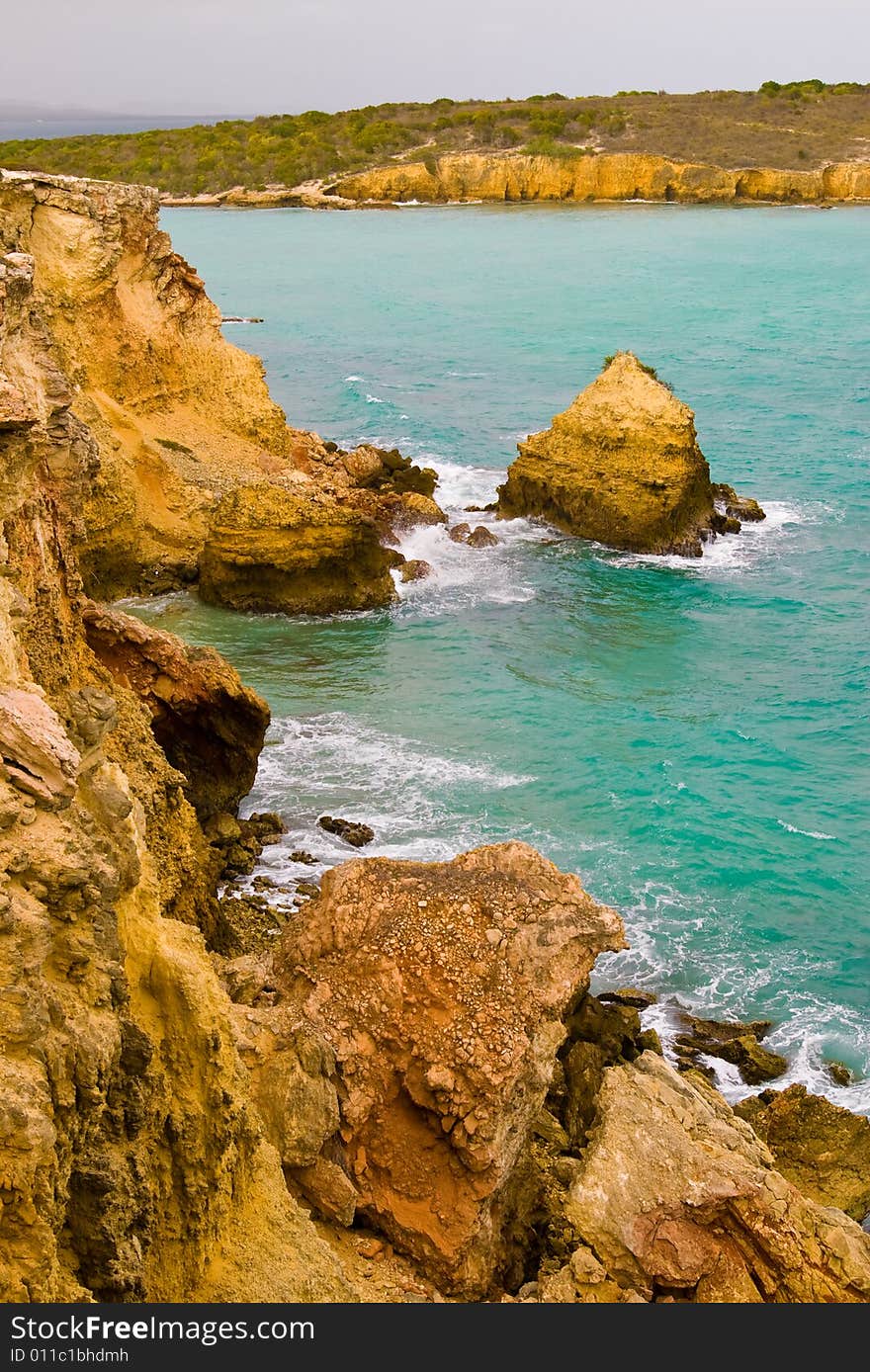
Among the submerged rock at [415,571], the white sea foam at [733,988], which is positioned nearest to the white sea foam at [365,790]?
the white sea foam at [733,988]

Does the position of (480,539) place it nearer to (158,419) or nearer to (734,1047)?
(158,419)

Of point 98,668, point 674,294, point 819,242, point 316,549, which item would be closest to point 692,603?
point 316,549

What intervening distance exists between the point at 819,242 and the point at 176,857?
86553 millimetres

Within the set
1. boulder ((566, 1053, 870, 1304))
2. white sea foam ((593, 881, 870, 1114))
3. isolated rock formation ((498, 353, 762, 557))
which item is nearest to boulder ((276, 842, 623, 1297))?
boulder ((566, 1053, 870, 1304))

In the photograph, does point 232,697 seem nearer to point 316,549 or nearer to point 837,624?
A: point 316,549

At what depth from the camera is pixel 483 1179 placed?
1142cm

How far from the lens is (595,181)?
116 meters

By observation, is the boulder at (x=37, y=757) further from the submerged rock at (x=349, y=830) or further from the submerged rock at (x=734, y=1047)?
the submerged rock at (x=349, y=830)

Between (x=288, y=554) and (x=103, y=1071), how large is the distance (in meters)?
23.5

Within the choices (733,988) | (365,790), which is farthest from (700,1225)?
(365,790)

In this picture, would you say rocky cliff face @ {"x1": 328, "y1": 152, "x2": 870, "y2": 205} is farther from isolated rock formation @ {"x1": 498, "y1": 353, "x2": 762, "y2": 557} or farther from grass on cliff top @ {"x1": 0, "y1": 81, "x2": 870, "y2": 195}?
isolated rock formation @ {"x1": 498, "y1": 353, "x2": 762, "y2": 557}

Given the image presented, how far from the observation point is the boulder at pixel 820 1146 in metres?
14.6

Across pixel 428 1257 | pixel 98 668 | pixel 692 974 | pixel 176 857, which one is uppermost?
pixel 98 668

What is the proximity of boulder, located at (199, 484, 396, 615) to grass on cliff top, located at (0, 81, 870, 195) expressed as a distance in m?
93.7
